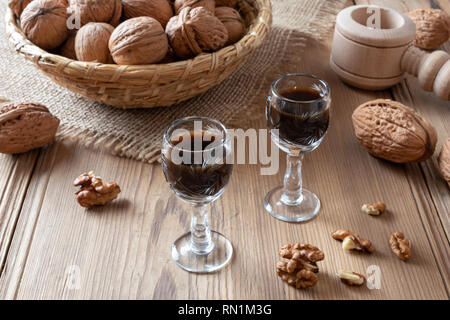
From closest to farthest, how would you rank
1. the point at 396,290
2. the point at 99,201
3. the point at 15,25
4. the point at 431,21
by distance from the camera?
the point at 396,290, the point at 99,201, the point at 15,25, the point at 431,21

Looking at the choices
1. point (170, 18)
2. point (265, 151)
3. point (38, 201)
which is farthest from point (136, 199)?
point (170, 18)

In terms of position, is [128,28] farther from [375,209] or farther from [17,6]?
[375,209]

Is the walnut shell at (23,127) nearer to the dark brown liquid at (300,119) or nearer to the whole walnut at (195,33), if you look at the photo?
the whole walnut at (195,33)

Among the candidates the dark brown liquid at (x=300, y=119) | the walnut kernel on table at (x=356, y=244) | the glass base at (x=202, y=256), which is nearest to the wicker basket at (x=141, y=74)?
the dark brown liquid at (x=300, y=119)

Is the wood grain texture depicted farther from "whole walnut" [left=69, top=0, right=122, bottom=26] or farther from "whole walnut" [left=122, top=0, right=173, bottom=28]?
"whole walnut" [left=69, top=0, right=122, bottom=26]

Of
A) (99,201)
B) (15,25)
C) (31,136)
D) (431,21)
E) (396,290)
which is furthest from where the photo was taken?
(431,21)

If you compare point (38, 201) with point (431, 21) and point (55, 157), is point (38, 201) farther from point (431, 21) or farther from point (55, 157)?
point (431, 21)
